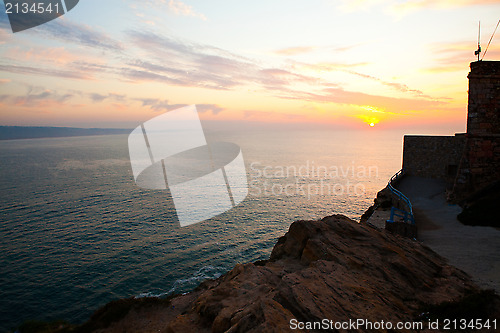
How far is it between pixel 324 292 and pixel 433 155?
3227cm

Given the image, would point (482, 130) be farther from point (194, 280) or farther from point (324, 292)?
point (194, 280)

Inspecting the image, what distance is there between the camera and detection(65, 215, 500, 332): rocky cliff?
25.5 ft

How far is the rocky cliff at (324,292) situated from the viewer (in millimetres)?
7770

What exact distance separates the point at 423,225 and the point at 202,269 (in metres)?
17.4

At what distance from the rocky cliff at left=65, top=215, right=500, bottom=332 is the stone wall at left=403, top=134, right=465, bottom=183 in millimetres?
22720

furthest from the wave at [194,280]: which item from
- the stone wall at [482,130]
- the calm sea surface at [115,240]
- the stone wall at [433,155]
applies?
the stone wall at [433,155]

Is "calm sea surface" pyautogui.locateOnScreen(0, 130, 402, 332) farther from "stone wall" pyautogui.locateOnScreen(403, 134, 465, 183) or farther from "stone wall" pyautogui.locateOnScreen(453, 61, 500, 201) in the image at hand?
"stone wall" pyautogui.locateOnScreen(453, 61, 500, 201)

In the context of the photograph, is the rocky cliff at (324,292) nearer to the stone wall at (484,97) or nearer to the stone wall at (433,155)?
the stone wall at (484,97)

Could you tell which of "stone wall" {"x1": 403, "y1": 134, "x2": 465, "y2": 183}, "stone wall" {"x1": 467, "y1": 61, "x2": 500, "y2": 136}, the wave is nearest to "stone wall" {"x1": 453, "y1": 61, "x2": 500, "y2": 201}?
"stone wall" {"x1": 467, "y1": 61, "x2": 500, "y2": 136}

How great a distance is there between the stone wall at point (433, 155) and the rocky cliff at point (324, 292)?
22720 mm

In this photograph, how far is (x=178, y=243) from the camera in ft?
95.0

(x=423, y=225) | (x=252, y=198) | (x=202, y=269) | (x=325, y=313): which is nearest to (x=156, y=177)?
(x=252, y=198)

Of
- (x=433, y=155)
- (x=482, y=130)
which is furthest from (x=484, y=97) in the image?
(x=433, y=155)

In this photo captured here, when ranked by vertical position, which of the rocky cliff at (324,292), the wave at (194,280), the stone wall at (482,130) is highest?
the stone wall at (482,130)
